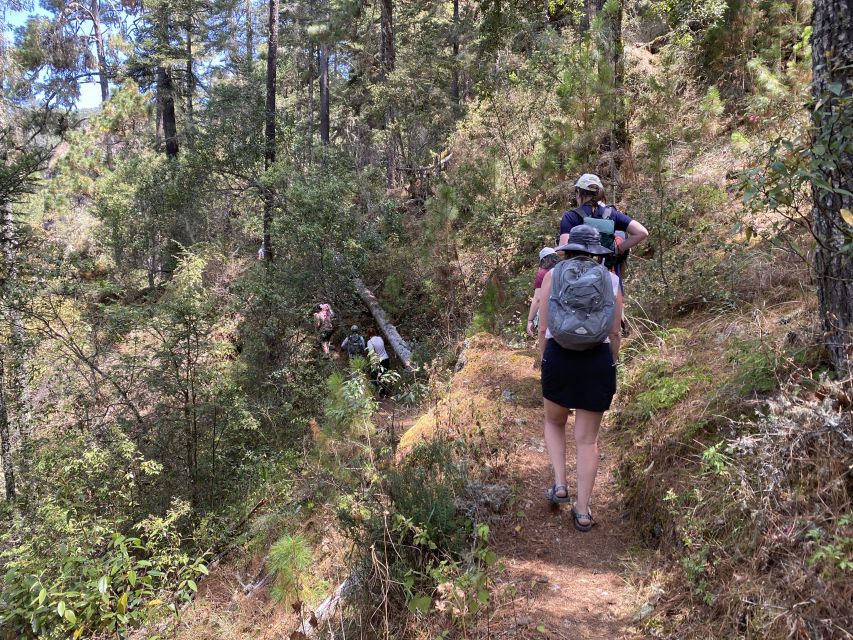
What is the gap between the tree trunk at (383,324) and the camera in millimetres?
10188

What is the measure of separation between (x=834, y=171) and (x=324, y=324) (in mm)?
9345

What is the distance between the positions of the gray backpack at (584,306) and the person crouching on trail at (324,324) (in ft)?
26.6

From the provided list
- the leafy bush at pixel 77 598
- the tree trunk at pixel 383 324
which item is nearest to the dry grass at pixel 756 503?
the leafy bush at pixel 77 598

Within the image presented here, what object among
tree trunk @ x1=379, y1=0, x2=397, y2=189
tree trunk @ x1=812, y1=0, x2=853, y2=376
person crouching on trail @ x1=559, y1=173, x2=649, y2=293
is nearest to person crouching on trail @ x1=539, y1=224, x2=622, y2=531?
person crouching on trail @ x1=559, y1=173, x2=649, y2=293

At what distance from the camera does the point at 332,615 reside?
3.15m

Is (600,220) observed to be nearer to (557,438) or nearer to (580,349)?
(580,349)

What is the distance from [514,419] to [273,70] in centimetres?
1305

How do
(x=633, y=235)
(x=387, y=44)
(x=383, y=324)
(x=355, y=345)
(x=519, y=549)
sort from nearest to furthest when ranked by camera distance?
1. (x=519, y=549)
2. (x=633, y=235)
3. (x=355, y=345)
4. (x=383, y=324)
5. (x=387, y=44)

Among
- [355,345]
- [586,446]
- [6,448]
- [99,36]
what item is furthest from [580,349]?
[99,36]

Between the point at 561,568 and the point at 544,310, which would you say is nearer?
the point at 561,568

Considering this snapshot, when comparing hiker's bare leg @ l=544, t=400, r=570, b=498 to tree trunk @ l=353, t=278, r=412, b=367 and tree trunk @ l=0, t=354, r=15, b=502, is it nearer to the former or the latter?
tree trunk @ l=353, t=278, r=412, b=367

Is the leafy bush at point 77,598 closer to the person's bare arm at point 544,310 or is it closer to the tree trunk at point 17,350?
the person's bare arm at point 544,310

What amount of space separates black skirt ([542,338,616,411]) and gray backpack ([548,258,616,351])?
0.12 metres

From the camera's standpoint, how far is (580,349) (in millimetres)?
3037
